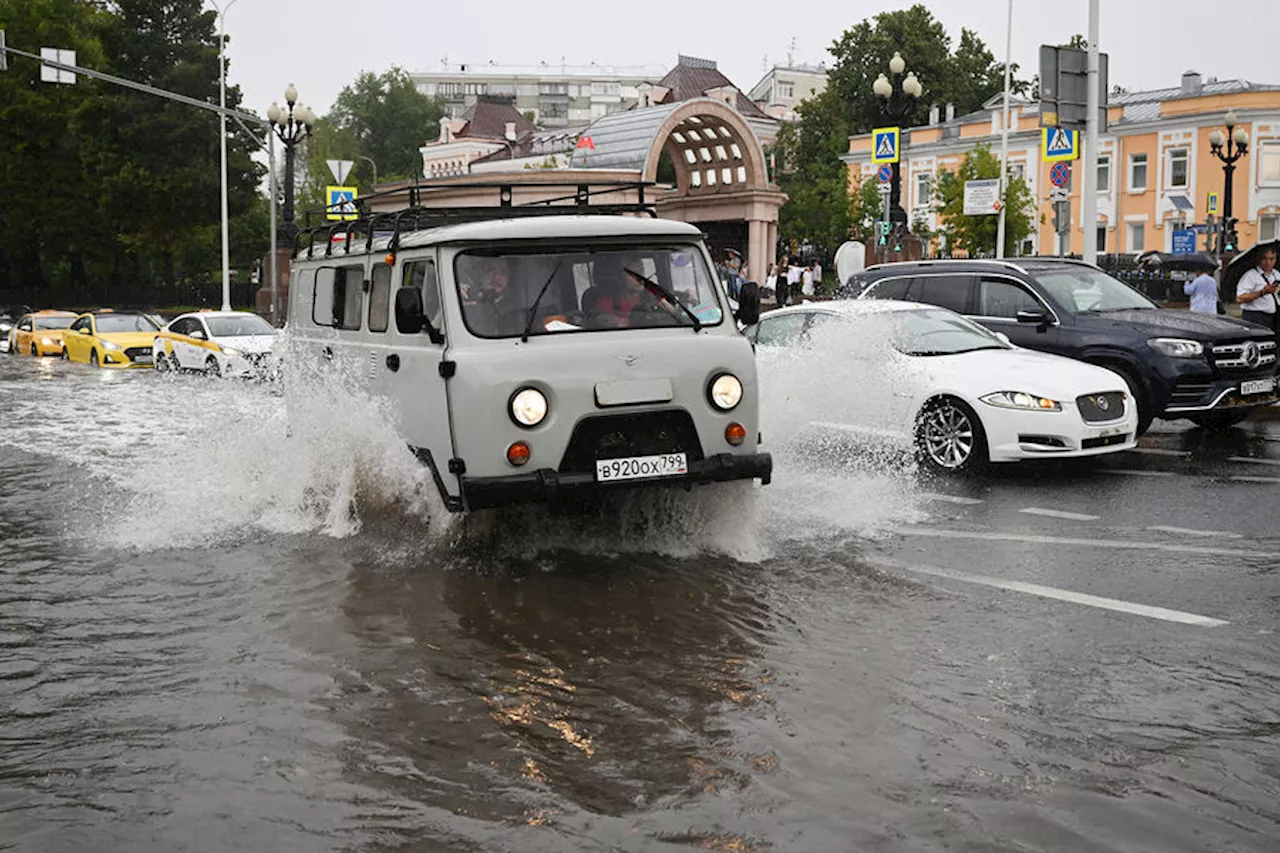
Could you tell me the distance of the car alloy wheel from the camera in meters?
11.9

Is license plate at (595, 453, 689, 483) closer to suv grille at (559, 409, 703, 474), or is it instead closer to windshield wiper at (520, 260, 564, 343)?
suv grille at (559, 409, 703, 474)

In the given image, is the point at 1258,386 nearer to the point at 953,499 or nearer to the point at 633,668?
the point at 953,499

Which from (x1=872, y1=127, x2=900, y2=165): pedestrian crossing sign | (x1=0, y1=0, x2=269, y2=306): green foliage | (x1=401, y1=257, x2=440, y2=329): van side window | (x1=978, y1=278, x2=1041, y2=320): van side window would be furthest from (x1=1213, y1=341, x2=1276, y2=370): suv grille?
(x1=0, y1=0, x2=269, y2=306): green foliage

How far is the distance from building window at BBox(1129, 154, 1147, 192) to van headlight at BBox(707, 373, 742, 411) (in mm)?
66174

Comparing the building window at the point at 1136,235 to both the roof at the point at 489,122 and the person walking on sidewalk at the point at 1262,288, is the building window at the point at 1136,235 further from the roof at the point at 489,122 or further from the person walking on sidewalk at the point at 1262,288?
the roof at the point at 489,122

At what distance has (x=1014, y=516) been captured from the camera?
10086 mm

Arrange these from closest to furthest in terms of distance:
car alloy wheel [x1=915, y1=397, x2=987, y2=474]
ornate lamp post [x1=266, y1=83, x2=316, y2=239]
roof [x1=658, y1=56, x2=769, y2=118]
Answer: car alloy wheel [x1=915, y1=397, x2=987, y2=474] < ornate lamp post [x1=266, y1=83, x2=316, y2=239] < roof [x1=658, y1=56, x2=769, y2=118]

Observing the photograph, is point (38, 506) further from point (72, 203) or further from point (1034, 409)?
point (72, 203)

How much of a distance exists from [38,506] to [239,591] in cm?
421

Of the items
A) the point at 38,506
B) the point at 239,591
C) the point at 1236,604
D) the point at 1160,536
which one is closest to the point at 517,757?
the point at 239,591

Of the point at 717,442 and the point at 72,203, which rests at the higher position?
the point at 72,203

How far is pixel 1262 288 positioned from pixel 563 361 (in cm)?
1220

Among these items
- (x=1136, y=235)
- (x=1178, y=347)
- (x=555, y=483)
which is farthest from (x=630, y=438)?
(x=1136, y=235)

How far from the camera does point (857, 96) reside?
8288 cm
